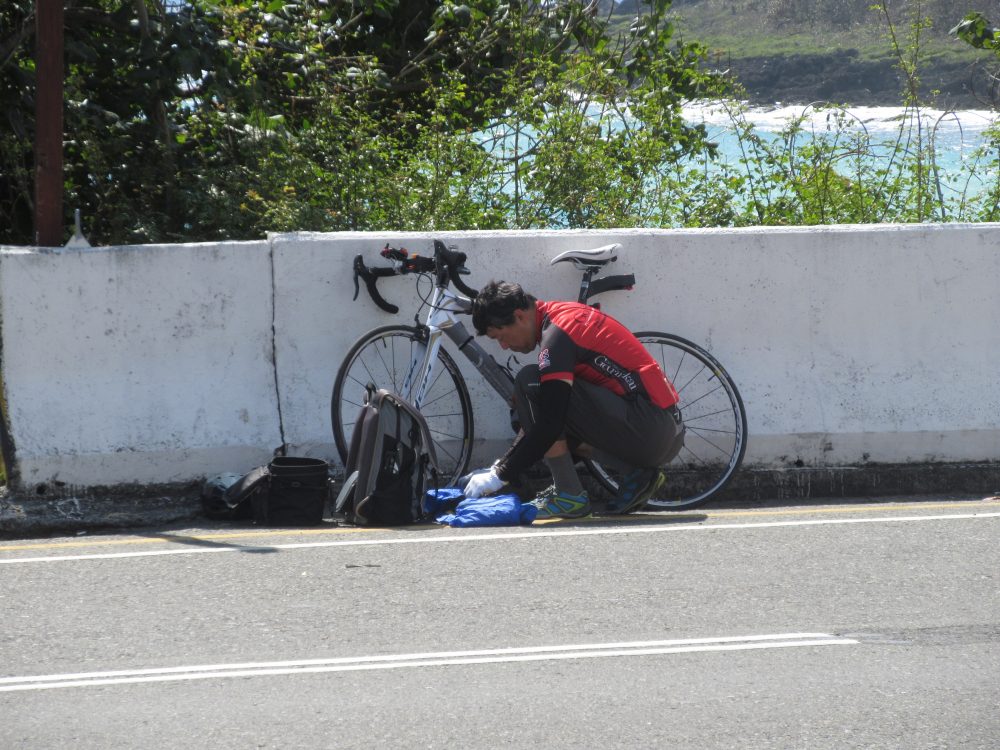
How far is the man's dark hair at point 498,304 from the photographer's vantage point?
699cm

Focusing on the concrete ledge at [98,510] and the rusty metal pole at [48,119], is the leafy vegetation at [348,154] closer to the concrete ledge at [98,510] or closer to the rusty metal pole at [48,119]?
the rusty metal pole at [48,119]

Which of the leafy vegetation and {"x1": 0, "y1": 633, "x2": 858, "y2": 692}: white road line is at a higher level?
the leafy vegetation

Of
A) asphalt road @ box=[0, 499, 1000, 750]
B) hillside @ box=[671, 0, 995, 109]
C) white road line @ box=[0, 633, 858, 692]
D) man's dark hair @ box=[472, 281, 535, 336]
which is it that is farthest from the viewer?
hillside @ box=[671, 0, 995, 109]

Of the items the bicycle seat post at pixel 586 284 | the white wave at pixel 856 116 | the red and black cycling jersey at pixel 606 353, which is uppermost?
the white wave at pixel 856 116

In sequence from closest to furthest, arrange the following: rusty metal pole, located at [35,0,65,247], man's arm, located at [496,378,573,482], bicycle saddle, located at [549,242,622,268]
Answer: man's arm, located at [496,378,573,482]
rusty metal pole, located at [35,0,65,247]
bicycle saddle, located at [549,242,622,268]

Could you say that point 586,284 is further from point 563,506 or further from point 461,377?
point 563,506

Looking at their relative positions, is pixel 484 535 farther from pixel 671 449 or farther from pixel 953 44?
pixel 953 44

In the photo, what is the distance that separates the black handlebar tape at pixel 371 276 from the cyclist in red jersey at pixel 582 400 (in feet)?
2.45

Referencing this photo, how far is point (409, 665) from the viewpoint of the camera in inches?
187

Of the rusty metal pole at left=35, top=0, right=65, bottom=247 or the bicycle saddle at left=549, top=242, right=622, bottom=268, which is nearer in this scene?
the rusty metal pole at left=35, top=0, right=65, bottom=247

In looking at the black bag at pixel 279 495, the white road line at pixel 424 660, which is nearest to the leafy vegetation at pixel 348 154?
the black bag at pixel 279 495

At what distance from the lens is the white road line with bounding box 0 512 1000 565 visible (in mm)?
6359

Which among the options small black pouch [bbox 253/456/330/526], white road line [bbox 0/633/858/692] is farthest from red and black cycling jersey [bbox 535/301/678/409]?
white road line [bbox 0/633/858/692]

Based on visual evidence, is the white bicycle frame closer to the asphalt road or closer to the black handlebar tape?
the black handlebar tape
